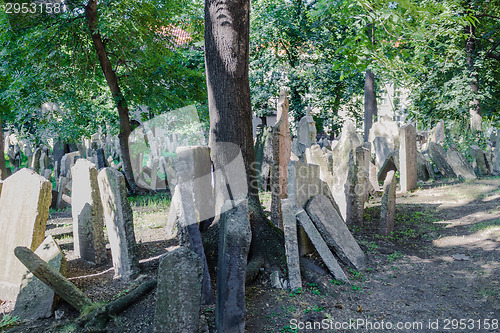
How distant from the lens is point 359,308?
362cm

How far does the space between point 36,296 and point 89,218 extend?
4.59 ft

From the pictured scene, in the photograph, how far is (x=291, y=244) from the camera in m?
4.22

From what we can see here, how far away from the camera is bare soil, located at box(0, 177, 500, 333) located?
3346 millimetres

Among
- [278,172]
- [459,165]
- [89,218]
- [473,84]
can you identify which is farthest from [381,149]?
[89,218]

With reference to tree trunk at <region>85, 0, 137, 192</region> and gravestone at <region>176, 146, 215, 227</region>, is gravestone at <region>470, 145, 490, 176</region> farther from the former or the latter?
tree trunk at <region>85, 0, 137, 192</region>

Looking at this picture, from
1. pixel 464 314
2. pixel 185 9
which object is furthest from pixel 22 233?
pixel 185 9

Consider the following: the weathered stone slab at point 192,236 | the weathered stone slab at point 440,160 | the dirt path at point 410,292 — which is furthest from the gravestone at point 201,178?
the weathered stone slab at point 440,160

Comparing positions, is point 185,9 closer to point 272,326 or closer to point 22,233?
point 22,233

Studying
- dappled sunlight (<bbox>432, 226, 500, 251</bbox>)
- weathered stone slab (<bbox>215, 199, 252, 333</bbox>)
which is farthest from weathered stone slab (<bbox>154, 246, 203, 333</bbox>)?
dappled sunlight (<bbox>432, 226, 500, 251</bbox>)

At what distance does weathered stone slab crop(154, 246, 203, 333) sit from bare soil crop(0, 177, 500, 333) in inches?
22.4

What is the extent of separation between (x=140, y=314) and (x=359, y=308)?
2170mm

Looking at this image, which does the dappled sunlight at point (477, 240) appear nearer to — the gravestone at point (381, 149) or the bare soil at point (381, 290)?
the bare soil at point (381, 290)

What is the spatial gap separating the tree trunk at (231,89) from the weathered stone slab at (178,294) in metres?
1.95

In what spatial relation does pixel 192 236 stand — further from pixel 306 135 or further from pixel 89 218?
pixel 306 135
